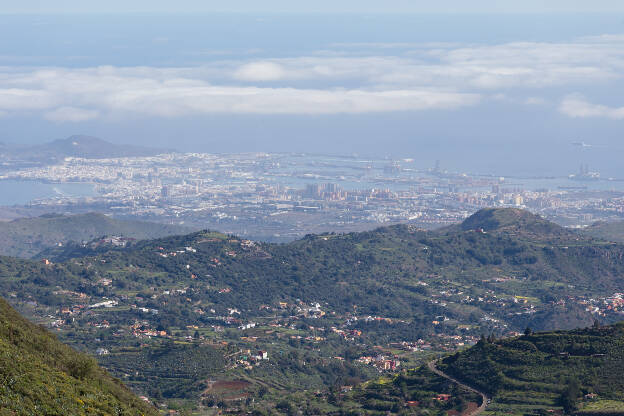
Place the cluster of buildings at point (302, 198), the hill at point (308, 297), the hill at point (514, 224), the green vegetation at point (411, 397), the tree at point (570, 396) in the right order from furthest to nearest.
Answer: the cluster of buildings at point (302, 198) → the hill at point (514, 224) → the hill at point (308, 297) → the green vegetation at point (411, 397) → the tree at point (570, 396)

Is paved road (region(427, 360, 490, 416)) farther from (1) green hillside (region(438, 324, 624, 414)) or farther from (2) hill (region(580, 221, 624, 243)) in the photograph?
(2) hill (region(580, 221, 624, 243))

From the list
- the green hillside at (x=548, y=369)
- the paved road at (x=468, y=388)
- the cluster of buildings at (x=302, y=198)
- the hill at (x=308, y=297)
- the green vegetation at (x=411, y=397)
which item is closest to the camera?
the green hillside at (x=548, y=369)

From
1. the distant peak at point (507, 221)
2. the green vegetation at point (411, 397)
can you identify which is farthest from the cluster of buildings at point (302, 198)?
the green vegetation at point (411, 397)

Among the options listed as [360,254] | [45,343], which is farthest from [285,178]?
[45,343]

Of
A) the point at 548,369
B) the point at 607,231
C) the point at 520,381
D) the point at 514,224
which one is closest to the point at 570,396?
the point at 520,381

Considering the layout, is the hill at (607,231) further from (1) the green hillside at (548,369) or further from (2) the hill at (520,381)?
(2) the hill at (520,381)
